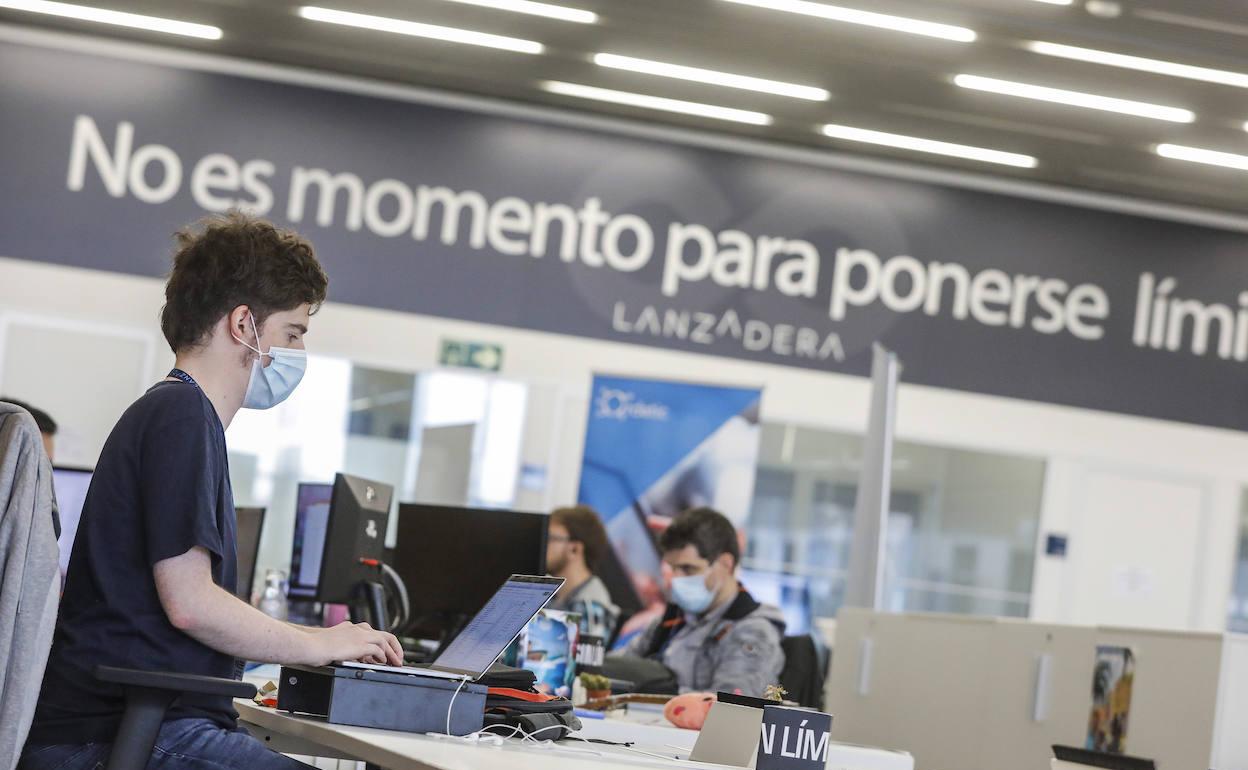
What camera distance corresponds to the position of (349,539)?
12.2 ft

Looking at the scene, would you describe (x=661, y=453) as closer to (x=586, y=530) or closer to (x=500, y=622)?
(x=586, y=530)

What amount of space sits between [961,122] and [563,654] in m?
5.21

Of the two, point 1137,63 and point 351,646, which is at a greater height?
point 1137,63

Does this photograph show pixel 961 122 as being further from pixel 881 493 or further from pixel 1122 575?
pixel 1122 575

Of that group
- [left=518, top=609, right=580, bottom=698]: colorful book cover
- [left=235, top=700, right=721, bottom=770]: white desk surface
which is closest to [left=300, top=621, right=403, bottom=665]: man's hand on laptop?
[left=235, top=700, right=721, bottom=770]: white desk surface

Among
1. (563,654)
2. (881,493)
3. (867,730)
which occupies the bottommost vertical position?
(867,730)

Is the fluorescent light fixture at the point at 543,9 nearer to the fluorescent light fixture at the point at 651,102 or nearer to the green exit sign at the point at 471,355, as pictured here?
the fluorescent light fixture at the point at 651,102

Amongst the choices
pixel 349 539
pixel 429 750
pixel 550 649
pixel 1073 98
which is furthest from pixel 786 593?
pixel 429 750

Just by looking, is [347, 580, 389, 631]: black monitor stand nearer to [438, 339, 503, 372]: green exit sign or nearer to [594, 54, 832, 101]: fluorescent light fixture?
[594, 54, 832, 101]: fluorescent light fixture

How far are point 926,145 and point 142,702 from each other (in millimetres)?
6687

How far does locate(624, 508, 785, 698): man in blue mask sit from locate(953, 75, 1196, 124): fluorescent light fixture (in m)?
3.35

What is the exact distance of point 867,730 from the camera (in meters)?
4.65

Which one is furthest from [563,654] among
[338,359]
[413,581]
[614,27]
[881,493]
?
[338,359]

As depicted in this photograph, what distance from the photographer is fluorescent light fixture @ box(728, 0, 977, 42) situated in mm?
6367
